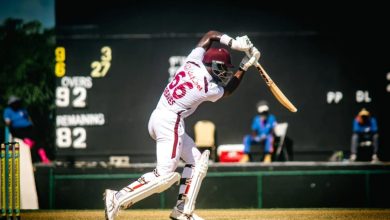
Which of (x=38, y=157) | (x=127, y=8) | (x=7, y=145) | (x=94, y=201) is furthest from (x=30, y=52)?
(x=7, y=145)

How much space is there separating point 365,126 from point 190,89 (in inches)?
271

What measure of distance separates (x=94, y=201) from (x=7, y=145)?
415cm

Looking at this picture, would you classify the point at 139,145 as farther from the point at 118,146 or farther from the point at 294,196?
the point at 294,196

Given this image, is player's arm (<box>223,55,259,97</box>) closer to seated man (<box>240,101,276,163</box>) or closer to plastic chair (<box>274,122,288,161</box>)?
seated man (<box>240,101,276,163</box>)

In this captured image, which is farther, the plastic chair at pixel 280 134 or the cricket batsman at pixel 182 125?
the plastic chair at pixel 280 134

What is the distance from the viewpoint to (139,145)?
50.8 ft

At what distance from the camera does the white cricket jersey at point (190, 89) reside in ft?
29.4

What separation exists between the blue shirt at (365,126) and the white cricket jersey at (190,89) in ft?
21.8

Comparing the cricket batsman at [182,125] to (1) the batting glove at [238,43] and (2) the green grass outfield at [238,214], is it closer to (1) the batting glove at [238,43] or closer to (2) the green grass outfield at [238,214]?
(1) the batting glove at [238,43]

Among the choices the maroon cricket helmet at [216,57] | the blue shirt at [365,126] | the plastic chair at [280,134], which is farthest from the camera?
the plastic chair at [280,134]

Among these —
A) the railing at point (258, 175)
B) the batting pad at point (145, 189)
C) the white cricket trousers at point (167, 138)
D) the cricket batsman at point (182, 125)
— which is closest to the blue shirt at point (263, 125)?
the railing at point (258, 175)

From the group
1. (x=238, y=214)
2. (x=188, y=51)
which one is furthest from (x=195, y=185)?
(x=188, y=51)

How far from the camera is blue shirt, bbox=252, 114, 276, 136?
15.2m

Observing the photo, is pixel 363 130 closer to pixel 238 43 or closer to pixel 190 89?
pixel 238 43
